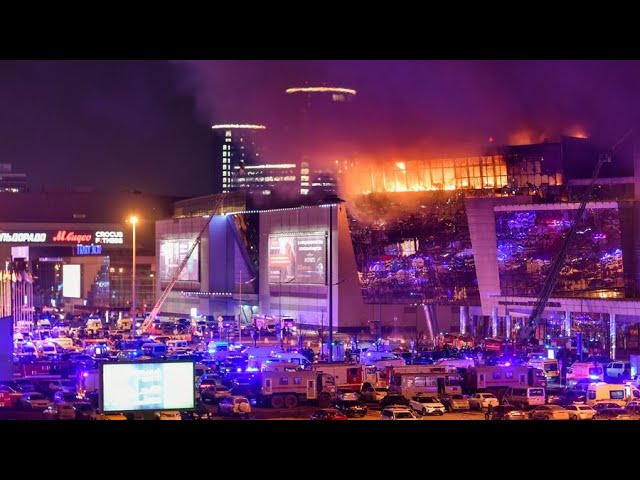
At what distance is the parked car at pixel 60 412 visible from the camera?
60.0ft

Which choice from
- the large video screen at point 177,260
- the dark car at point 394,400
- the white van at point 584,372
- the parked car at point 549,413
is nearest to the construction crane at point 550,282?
the white van at point 584,372

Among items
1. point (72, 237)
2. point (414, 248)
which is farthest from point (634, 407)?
point (72, 237)

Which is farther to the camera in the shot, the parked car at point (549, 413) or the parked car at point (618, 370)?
the parked car at point (618, 370)

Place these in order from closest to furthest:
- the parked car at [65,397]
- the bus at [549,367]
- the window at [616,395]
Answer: the parked car at [65,397] < the window at [616,395] < the bus at [549,367]

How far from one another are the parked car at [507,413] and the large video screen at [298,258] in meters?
24.2

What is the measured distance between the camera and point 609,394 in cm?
2028

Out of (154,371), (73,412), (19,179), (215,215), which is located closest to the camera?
(154,371)

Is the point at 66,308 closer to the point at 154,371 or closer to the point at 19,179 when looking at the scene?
the point at 19,179

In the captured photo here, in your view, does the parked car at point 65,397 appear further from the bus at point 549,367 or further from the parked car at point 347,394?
the bus at point 549,367

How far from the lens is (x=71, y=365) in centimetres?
2681

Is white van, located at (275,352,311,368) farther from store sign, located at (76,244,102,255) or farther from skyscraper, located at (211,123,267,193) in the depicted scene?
skyscraper, located at (211,123,267,193)
